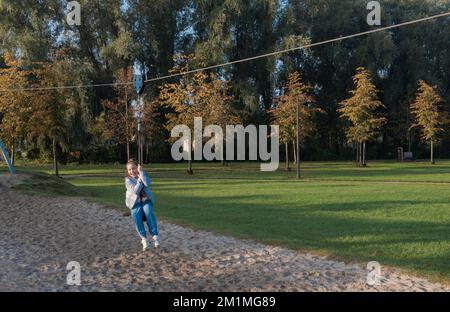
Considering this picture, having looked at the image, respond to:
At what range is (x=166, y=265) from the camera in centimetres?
843

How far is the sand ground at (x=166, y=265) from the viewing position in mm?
7121

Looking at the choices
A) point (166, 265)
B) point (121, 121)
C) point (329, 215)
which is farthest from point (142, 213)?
point (121, 121)

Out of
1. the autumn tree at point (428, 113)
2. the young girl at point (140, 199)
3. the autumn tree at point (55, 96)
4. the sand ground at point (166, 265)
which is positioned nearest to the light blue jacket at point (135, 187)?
the young girl at point (140, 199)

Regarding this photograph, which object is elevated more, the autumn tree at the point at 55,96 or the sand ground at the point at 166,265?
the autumn tree at the point at 55,96

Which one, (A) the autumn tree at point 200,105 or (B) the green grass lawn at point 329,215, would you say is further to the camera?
(A) the autumn tree at point 200,105

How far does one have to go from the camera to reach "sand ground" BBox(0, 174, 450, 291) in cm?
712

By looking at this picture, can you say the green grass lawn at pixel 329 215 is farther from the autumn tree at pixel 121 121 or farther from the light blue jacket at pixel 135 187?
the autumn tree at pixel 121 121

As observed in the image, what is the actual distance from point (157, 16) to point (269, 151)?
16764mm

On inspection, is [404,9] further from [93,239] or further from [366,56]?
[93,239]

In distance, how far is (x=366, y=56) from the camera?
48125 millimetres

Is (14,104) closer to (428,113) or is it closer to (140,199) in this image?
(140,199)

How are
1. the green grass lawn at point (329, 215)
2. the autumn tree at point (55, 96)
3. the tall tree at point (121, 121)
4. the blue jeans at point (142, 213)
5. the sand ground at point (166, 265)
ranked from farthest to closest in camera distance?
the tall tree at point (121, 121) → the autumn tree at point (55, 96) → the blue jeans at point (142, 213) → the green grass lawn at point (329, 215) → the sand ground at point (166, 265)

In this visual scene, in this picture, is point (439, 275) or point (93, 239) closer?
point (439, 275)

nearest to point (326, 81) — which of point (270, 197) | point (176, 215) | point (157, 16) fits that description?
point (157, 16)
